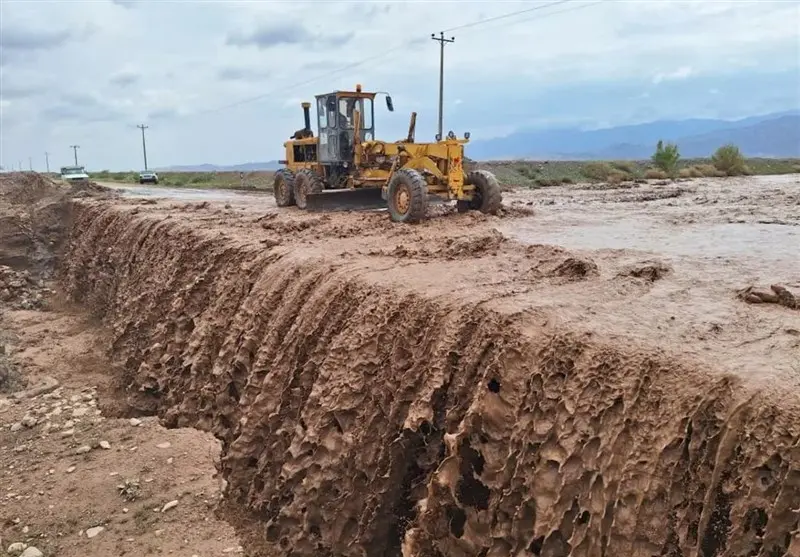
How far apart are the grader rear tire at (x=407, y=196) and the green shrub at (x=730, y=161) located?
24.7m

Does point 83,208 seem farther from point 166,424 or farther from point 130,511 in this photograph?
point 130,511

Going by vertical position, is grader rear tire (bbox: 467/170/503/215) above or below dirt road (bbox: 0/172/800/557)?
above

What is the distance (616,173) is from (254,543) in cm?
3212

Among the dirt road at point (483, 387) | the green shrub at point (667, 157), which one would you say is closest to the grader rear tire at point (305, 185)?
the dirt road at point (483, 387)

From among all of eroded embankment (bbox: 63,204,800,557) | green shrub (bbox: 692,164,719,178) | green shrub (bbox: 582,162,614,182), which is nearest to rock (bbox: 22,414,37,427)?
eroded embankment (bbox: 63,204,800,557)

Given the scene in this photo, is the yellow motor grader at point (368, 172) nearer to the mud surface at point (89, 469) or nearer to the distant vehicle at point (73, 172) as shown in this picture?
the mud surface at point (89, 469)

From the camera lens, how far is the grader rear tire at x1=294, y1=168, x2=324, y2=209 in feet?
50.3

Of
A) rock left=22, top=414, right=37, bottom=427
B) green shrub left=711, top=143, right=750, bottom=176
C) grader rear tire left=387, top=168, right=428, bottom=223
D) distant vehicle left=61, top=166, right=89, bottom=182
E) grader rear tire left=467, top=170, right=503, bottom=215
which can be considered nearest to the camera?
rock left=22, top=414, right=37, bottom=427

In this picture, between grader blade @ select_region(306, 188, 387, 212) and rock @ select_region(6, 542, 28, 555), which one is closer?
rock @ select_region(6, 542, 28, 555)

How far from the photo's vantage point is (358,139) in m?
14.9

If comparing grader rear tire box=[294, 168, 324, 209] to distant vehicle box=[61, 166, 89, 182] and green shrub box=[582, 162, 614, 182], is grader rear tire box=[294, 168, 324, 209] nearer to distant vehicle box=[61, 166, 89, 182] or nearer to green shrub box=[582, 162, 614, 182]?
green shrub box=[582, 162, 614, 182]

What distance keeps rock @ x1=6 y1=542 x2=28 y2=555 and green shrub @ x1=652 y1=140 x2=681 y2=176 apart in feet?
115

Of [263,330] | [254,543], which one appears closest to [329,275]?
[263,330]

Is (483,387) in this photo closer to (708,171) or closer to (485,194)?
(485,194)
